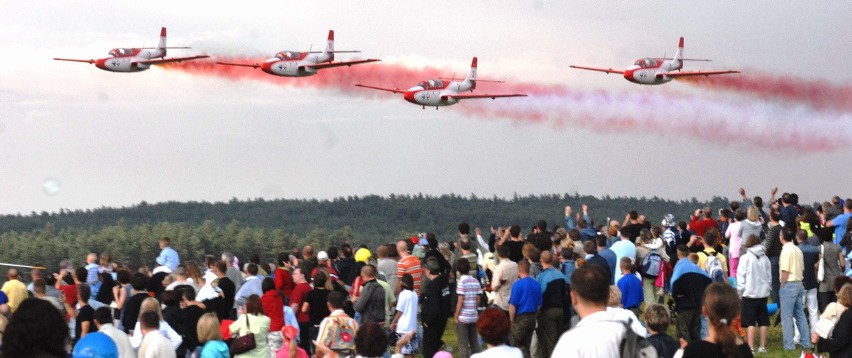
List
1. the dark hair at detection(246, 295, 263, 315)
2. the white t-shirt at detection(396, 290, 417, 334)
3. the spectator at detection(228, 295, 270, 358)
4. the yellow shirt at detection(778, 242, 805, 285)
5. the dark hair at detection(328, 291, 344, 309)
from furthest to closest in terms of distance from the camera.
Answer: the yellow shirt at detection(778, 242, 805, 285)
the white t-shirt at detection(396, 290, 417, 334)
the dark hair at detection(246, 295, 263, 315)
the spectator at detection(228, 295, 270, 358)
the dark hair at detection(328, 291, 344, 309)

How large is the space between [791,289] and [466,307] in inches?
206

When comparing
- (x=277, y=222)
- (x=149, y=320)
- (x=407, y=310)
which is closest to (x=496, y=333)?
(x=149, y=320)

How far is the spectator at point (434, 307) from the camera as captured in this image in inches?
724

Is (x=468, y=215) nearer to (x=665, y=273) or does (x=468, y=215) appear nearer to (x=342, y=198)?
(x=342, y=198)

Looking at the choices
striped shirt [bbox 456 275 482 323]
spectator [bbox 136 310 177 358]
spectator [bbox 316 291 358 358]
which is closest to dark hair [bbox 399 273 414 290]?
striped shirt [bbox 456 275 482 323]

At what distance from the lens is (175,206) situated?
511 feet

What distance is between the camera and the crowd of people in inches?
546

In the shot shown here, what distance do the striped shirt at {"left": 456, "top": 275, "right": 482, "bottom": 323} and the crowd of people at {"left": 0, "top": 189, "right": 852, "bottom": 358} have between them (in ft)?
0.07

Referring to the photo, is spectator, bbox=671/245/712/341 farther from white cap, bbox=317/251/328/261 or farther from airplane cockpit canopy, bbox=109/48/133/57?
airplane cockpit canopy, bbox=109/48/133/57

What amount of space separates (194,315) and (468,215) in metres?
101

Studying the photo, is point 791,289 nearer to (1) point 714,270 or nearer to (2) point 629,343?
(1) point 714,270

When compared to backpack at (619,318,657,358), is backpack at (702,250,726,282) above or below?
below

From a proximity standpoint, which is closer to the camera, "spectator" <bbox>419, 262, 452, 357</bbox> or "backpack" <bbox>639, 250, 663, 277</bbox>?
"spectator" <bbox>419, 262, 452, 357</bbox>

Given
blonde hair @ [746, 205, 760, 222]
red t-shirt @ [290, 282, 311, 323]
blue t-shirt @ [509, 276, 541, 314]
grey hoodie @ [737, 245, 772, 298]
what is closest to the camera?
blue t-shirt @ [509, 276, 541, 314]
